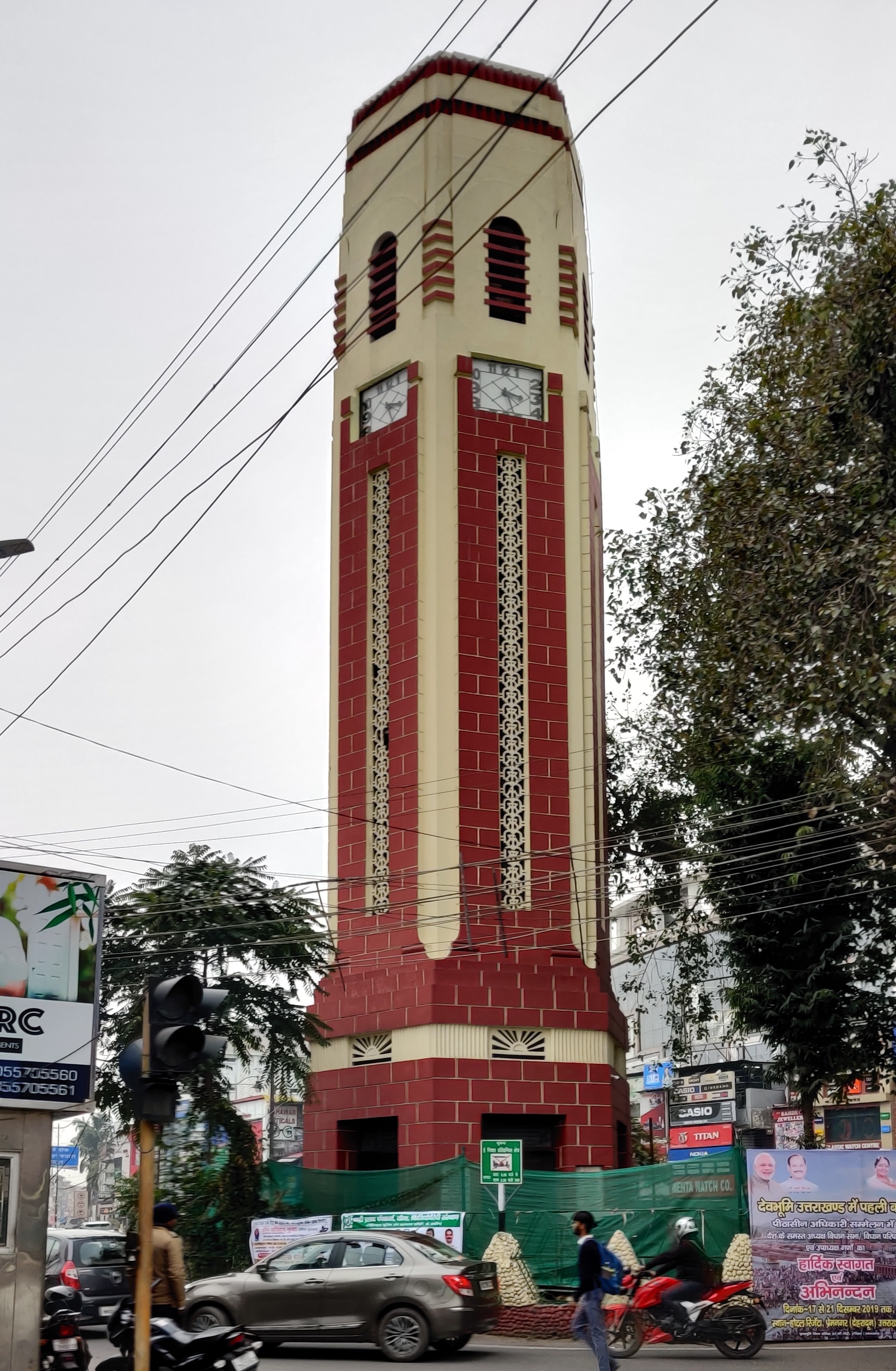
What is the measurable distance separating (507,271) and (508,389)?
2.54m

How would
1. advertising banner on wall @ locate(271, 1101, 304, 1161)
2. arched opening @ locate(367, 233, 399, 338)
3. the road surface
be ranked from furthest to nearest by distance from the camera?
advertising banner on wall @ locate(271, 1101, 304, 1161)
arched opening @ locate(367, 233, 399, 338)
the road surface

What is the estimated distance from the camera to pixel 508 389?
3086 centimetres

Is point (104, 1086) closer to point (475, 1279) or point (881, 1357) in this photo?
point (475, 1279)

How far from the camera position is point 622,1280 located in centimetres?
1789

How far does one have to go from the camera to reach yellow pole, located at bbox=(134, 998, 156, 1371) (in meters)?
8.66

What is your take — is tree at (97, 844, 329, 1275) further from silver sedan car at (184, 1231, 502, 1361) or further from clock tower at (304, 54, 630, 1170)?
silver sedan car at (184, 1231, 502, 1361)

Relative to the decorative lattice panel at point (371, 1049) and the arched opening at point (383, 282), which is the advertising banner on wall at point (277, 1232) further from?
the arched opening at point (383, 282)

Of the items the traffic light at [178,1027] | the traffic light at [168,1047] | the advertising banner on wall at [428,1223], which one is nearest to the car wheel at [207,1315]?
the advertising banner on wall at [428,1223]

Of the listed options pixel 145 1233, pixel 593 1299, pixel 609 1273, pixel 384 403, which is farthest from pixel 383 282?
pixel 145 1233

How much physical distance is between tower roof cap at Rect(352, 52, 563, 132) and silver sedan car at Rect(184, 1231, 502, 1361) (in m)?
21.9

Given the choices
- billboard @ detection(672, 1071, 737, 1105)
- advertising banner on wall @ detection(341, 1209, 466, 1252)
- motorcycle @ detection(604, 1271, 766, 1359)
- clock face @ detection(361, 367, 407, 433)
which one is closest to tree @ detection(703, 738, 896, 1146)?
clock face @ detection(361, 367, 407, 433)

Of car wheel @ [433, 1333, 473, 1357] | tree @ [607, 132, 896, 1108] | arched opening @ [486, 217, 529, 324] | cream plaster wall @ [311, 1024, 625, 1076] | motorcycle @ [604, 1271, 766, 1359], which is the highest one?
arched opening @ [486, 217, 529, 324]

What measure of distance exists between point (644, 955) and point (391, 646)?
8306mm

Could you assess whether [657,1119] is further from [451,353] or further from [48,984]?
[48,984]
